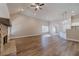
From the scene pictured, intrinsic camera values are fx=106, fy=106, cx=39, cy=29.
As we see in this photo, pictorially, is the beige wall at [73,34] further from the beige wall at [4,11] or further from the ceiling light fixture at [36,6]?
the beige wall at [4,11]

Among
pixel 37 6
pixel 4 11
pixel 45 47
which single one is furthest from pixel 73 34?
pixel 4 11

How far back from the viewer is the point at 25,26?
81.0 inches

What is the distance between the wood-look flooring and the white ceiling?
0.42 meters

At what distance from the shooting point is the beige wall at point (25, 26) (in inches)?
78.7

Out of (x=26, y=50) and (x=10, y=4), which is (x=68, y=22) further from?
(x=10, y=4)

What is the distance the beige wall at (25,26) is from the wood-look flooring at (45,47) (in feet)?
0.34

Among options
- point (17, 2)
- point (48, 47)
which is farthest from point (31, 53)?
point (17, 2)

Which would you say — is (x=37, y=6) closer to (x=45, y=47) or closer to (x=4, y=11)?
(x=4, y=11)

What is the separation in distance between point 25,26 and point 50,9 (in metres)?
0.58

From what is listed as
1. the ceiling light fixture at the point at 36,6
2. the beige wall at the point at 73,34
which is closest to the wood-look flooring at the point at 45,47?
the beige wall at the point at 73,34

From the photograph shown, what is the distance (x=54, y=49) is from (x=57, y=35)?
276mm

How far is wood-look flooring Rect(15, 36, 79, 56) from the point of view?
78.1 inches

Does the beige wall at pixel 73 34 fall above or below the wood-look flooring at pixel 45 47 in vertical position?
above

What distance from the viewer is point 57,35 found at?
2064 mm
